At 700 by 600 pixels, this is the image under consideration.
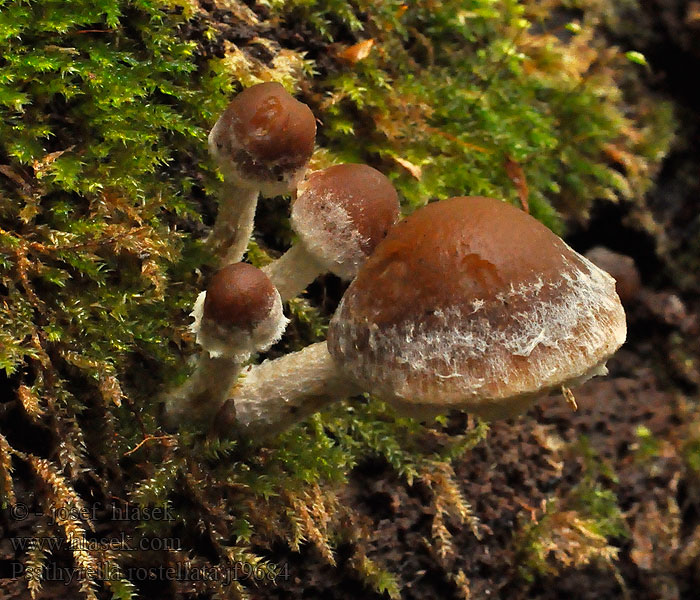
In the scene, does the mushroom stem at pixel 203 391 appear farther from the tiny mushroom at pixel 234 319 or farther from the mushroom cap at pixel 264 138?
the mushroom cap at pixel 264 138

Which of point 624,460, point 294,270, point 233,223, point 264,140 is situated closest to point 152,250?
point 233,223

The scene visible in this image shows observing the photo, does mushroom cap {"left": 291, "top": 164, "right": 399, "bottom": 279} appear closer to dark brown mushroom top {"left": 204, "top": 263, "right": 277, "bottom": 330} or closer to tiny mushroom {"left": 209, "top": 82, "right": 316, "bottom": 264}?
tiny mushroom {"left": 209, "top": 82, "right": 316, "bottom": 264}

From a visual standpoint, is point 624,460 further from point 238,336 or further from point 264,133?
point 264,133

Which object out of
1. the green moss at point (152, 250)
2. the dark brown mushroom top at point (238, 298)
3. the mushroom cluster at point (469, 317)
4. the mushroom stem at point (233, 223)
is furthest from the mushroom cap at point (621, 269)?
the dark brown mushroom top at point (238, 298)

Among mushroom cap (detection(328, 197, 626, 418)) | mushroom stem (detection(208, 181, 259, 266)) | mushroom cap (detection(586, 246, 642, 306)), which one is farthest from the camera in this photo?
mushroom cap (detection(586, 246, 642, 306))

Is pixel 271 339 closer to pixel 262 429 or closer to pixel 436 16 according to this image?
pixel 262 429

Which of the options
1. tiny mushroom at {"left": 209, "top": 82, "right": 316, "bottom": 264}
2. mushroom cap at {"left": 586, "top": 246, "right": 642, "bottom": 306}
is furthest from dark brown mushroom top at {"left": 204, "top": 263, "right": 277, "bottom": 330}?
mushroom cap at {"left": 586, "top": 246, "right": 642, "bottom": 306}
